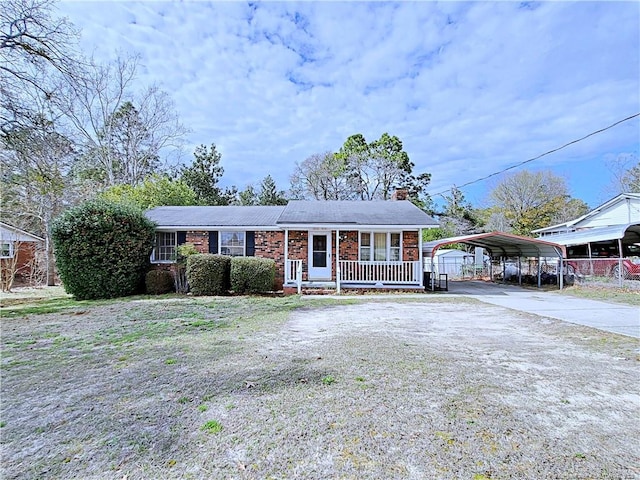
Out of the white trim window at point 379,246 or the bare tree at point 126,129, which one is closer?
the white trim window at point 379,246

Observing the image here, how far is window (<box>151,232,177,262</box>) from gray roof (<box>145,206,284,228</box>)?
1.77 ft

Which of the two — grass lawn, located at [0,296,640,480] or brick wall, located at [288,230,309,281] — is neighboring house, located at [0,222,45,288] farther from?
grass lawn, located at [0,296,640,480]

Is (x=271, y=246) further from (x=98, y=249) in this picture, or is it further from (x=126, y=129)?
(x=126, y=129)

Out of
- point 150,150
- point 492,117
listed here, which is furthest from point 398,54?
point 150,150

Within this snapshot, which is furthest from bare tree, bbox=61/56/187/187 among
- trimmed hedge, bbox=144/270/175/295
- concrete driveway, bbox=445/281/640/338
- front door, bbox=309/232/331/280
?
concrete driveway, bbox=445/281/640/338

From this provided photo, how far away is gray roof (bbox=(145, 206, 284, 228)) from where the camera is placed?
46.8ft

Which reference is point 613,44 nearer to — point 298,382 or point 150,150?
point 298,382

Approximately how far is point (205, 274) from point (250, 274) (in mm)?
1518

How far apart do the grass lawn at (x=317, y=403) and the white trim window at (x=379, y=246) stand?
24.5 feet

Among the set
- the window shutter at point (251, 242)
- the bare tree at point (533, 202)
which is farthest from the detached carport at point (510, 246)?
the bare tree at point (533, 202)

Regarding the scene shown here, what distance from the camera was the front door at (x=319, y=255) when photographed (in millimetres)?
14094

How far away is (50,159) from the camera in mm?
10523

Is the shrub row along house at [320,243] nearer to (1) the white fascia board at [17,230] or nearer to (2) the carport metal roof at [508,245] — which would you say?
(2) the carport metal roof at [508,245]

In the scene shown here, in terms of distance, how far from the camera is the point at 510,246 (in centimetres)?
1688
